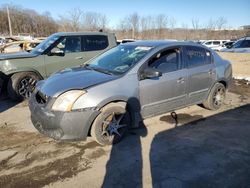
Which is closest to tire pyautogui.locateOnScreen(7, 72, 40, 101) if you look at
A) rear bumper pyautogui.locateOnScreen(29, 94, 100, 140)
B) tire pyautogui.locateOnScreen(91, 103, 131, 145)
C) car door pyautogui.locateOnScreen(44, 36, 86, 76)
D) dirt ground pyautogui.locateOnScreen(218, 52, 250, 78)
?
car door pyautogui.locateOnScreen(44, 36, 86, 76)

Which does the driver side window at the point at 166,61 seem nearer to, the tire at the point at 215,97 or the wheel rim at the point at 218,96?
the tire at the point at 215,97

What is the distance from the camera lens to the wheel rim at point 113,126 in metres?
4.40

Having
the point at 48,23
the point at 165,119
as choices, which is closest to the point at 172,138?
the point at 165,119

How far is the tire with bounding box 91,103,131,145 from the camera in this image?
430 centimetres

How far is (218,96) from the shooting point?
633 centimetres

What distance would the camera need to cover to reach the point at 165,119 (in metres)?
5.70

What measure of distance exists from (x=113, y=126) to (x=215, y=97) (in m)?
2.94

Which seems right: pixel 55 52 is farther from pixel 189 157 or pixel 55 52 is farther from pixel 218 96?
pixel 189 157

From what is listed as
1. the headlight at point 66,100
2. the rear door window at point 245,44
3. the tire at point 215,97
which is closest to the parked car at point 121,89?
the headlight at point 66,100

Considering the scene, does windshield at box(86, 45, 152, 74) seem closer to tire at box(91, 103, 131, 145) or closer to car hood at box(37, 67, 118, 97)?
car hood at box(37, 67, 118, 97)

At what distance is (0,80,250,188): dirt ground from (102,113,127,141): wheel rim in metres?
0.20

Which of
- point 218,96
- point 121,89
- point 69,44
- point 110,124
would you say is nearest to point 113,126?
point 110,124

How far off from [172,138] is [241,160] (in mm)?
1196

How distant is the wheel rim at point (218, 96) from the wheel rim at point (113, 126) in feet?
8.88
